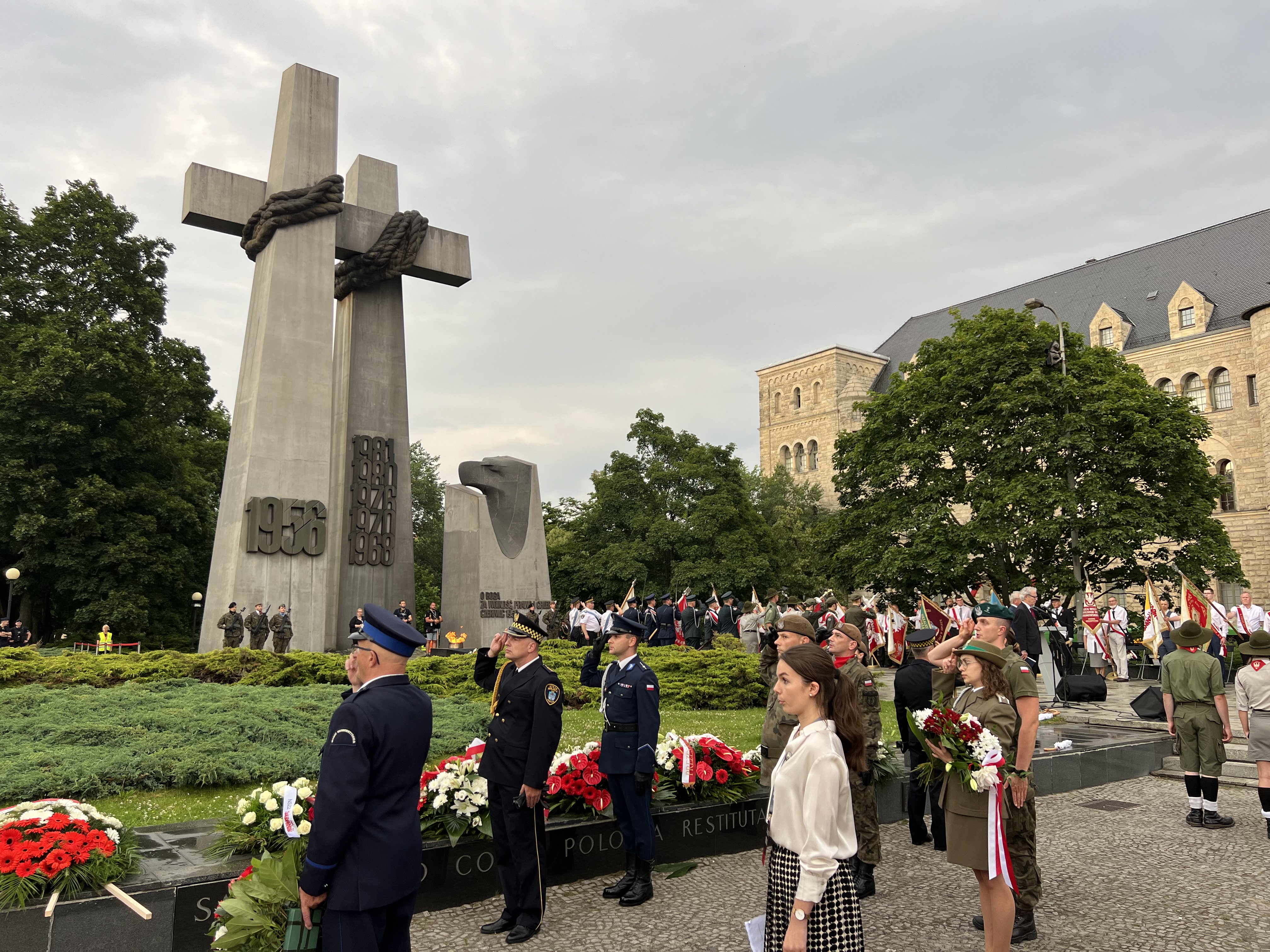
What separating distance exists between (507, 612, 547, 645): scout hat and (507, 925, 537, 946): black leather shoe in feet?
5.71

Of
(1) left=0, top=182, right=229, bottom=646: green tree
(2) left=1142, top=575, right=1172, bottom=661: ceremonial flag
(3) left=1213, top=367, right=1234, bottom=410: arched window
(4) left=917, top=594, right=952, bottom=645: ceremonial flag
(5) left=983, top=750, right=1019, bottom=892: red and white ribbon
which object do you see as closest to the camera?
(5) left=983, top=750, right=1019, bottom=892: red and white ribbon

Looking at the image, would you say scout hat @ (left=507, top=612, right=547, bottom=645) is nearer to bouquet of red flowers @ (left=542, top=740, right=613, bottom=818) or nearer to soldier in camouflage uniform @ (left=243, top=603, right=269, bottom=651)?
bouquet of red flowers @ (left=542, top=740, right=613, bottom=818)

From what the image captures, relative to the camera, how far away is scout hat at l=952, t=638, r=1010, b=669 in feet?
17.3

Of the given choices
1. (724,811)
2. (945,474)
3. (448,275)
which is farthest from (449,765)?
(945,474)

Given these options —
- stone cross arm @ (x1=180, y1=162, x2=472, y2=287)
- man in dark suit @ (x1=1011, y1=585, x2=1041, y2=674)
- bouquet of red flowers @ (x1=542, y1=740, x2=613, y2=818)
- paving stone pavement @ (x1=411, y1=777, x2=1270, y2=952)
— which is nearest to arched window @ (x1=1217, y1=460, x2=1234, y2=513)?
man in dark suit @ (x1=1011, y1=585, x2=1041, y2=674)

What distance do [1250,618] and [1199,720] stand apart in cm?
1330

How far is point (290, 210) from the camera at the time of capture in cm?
2220

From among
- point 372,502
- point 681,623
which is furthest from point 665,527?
point 372,502

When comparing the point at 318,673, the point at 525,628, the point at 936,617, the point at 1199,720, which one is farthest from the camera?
the point at 936,617

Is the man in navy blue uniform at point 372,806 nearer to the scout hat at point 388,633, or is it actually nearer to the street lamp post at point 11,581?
the scout hat at point 388,633

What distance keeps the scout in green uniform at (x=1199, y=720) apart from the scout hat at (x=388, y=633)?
8.00 metres

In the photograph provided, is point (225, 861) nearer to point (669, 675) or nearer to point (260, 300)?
point (669, 675)

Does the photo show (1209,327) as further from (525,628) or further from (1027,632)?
(525,628)

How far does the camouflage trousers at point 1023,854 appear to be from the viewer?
544 cm
